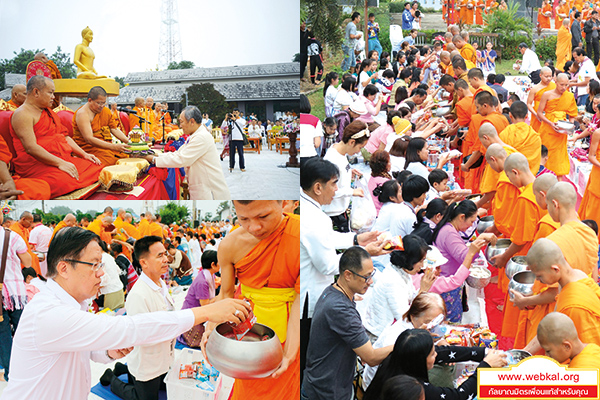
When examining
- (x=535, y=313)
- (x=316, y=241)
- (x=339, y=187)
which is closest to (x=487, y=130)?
(x=339, y=187)

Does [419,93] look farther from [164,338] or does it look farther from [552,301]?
[164,338]

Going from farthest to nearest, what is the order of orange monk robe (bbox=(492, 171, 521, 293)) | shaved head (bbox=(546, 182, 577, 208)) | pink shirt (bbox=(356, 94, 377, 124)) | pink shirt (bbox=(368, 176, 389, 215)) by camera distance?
pink shirt (bbox=(356, 94, 377, 124))
pink shirt (bbox=(368, 176, 389, 215))
orange monk robe (bbox=(492, 171, 521, 293))
shaved head (bbox=(546, 182, 577, 208))

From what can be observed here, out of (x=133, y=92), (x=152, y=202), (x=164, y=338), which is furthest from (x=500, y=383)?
(x=133, y=92)

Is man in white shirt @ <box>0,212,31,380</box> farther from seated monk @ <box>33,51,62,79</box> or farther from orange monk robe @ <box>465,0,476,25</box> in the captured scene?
orange monk robe @ <box>465,0,476,25</box>

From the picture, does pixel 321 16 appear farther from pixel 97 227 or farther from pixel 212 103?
pixel 97 227

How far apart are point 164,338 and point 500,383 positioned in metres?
1.60

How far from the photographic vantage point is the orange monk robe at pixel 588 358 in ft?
8.13

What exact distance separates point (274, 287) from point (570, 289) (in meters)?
1.54

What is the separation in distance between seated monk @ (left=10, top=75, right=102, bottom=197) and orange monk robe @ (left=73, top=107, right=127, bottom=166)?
1.2 inches

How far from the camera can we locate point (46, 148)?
2.32m

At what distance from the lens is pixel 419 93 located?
8.74m

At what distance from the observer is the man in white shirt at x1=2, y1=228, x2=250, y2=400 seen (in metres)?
2.24

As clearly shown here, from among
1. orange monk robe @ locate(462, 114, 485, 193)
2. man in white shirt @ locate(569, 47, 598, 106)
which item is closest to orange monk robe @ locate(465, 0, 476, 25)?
man in white shirt @ locate(569, 47, 598, 106)

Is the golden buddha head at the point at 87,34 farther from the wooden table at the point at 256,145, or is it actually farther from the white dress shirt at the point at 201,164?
A: the wooden table at the point at 256,145
